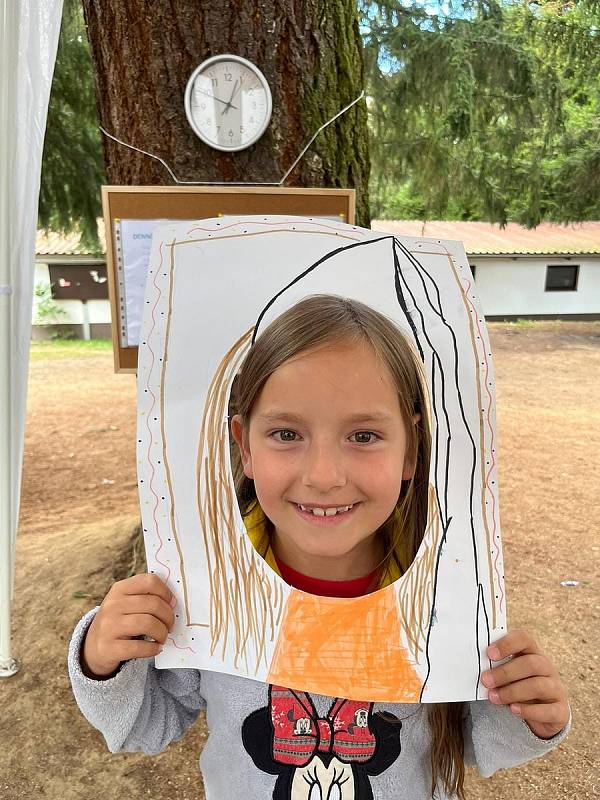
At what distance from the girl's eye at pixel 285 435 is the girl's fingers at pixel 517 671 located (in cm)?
43

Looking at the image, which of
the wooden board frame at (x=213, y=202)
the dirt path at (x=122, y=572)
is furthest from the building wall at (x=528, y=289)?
the wooden board frame at (x=213, y=202)

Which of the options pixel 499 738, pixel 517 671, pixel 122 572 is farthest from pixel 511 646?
pixel 122 572

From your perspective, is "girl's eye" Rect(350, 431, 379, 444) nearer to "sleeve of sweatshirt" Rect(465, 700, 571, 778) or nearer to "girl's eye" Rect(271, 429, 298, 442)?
"girl's eye" Rect(271, 429, 298, 442)

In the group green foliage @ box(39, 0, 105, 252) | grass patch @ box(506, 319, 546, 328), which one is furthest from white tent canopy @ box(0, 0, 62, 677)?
grass patch @ box(506, 319, 546, 328)

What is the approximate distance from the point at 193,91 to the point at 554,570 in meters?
3.36

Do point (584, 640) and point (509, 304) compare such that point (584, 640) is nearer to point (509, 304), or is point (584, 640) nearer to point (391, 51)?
point (391, 51)

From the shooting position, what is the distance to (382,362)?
0.87 metres

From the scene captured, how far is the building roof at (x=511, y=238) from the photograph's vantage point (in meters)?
17.5

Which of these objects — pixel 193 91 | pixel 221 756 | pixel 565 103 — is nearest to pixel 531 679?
pixel 221 756

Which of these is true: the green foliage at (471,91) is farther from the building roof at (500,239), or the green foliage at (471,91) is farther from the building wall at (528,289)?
the building wall at (528,289)

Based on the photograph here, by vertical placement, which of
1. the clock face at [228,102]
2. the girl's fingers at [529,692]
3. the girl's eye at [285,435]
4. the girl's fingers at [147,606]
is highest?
the clock face at [228,102]

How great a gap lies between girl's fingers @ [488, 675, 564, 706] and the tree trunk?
1.18 meters

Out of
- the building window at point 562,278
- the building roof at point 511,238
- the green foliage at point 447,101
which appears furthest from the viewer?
the building window at point 562,278

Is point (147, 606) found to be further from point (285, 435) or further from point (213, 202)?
point (213, 202)
